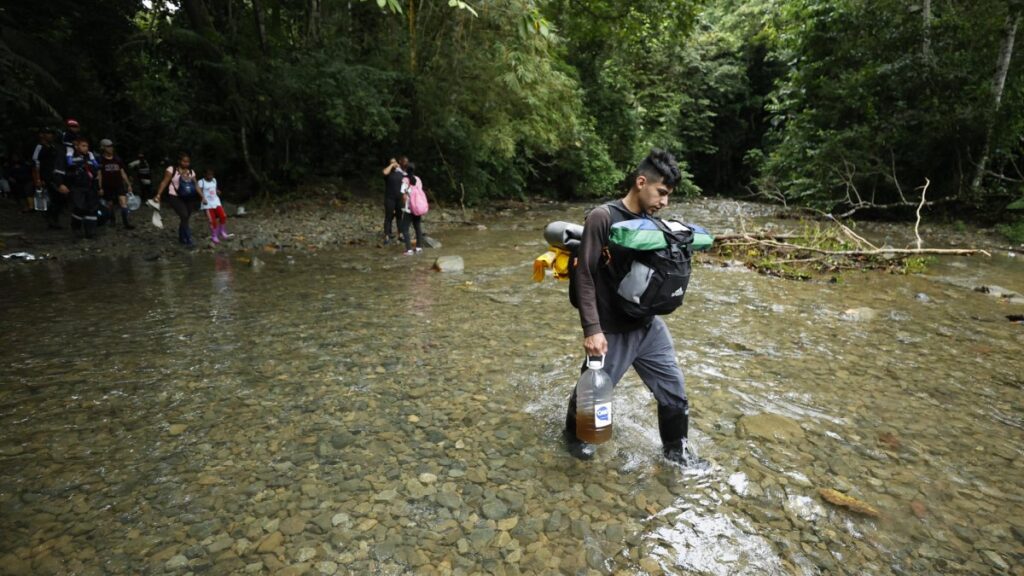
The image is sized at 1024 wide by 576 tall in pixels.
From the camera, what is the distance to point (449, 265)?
33.9 ft

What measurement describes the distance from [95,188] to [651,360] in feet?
42.0

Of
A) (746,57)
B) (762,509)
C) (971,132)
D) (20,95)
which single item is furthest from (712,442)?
(746,57)

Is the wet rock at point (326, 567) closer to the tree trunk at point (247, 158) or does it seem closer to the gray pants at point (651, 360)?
the gray pants at point (651, 360)

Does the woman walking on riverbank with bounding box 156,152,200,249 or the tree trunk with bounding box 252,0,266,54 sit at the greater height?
the tree trunk with bounding box 252,0,266,54

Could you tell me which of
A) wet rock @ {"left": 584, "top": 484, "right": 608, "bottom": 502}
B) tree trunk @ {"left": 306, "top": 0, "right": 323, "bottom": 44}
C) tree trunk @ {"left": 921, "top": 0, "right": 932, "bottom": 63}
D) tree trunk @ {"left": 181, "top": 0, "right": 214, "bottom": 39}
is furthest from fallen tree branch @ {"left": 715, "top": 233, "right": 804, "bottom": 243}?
tree trunk @ {"left": 181, "top": 0, "right": 214, "bottom": 39}

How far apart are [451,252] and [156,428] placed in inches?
339

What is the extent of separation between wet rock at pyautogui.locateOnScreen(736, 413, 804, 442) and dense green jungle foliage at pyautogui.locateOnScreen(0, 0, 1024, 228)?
36.5 ft

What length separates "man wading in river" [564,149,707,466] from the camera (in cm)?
322

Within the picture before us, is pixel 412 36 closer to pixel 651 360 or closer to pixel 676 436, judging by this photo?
pixel 651 360

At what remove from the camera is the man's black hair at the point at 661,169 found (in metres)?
3.18

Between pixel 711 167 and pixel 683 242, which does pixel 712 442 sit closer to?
pixel 683 242

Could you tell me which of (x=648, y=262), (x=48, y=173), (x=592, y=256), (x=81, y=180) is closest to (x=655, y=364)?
(x=648, y=262)

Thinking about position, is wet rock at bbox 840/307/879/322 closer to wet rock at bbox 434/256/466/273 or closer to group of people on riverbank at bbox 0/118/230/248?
wet rock at bbox 434/256/466/273

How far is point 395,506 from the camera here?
10.7 feet
